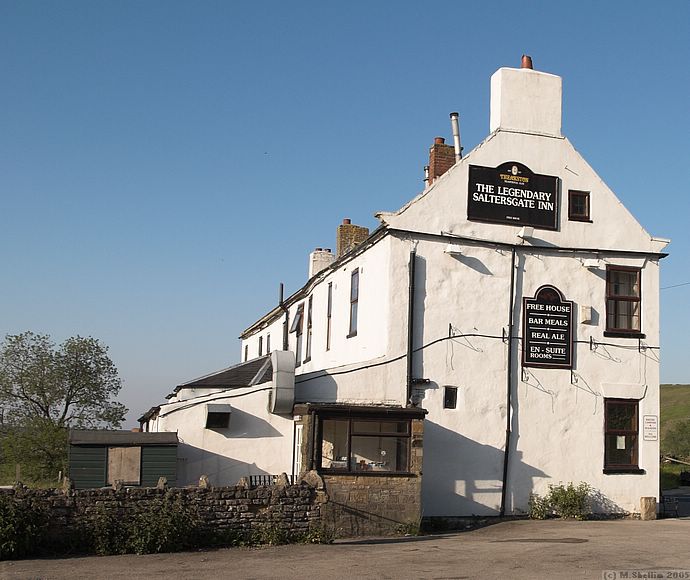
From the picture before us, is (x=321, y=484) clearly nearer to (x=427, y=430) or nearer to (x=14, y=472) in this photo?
(x=427, y=430)

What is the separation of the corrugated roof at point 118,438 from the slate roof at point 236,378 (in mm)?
4832

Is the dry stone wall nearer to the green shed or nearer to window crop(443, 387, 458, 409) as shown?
the green shed

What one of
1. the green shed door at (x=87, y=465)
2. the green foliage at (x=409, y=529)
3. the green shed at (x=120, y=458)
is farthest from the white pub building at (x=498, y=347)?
the green shed door at (x=87, y=465)

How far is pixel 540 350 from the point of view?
2311 centimetres

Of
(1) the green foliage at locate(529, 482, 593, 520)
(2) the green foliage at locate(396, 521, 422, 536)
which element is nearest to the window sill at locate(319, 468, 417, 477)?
(2) the green foliage at locate(396, 521, 422, 536)

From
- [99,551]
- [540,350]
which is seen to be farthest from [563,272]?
[99,551]

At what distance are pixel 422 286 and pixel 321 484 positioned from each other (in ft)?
22.0

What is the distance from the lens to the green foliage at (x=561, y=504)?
22422mm

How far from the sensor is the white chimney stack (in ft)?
78.2

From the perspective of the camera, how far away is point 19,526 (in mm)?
14945

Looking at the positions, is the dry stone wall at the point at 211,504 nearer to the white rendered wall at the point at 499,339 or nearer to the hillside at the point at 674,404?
the white rendered wall at the point at 499,339

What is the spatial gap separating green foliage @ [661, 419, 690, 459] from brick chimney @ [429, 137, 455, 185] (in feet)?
193

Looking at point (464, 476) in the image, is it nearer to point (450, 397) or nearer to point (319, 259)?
point (450, 397)

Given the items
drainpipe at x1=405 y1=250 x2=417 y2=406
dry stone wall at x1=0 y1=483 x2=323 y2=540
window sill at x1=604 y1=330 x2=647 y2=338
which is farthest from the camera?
Result: window sill at x1=604 y1=330 x2=647 y2=338
